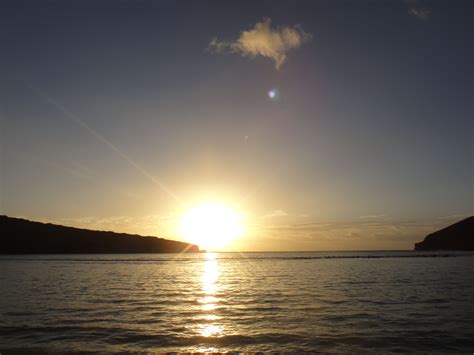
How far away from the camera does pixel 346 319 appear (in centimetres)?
2667

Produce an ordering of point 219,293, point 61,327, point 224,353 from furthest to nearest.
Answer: point 219,293 → point 61,327 → point 224,353

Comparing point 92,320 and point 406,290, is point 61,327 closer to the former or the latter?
point 92,320

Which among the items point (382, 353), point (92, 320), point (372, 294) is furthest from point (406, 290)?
point (92, 320)

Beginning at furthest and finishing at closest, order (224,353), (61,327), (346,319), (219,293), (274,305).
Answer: (219,293) → (274,305) → (346,319) → (61,327) → (224,353)

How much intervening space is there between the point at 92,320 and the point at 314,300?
2052cm

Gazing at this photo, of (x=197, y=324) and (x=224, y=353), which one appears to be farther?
(x=197, y=324)

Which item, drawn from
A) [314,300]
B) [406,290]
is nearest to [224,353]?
[314,300]

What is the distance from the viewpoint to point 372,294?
40938 millimetres

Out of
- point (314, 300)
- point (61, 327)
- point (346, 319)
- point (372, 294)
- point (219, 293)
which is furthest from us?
point (219, 293)

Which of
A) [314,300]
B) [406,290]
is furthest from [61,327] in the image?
[406,290]

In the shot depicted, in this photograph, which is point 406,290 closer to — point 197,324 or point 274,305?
point 274,305

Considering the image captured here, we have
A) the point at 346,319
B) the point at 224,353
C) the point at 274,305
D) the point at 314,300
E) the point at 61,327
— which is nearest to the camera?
the point at 224,353

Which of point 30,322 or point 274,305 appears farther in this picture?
point 274,305

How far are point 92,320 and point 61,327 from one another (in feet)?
8.87
